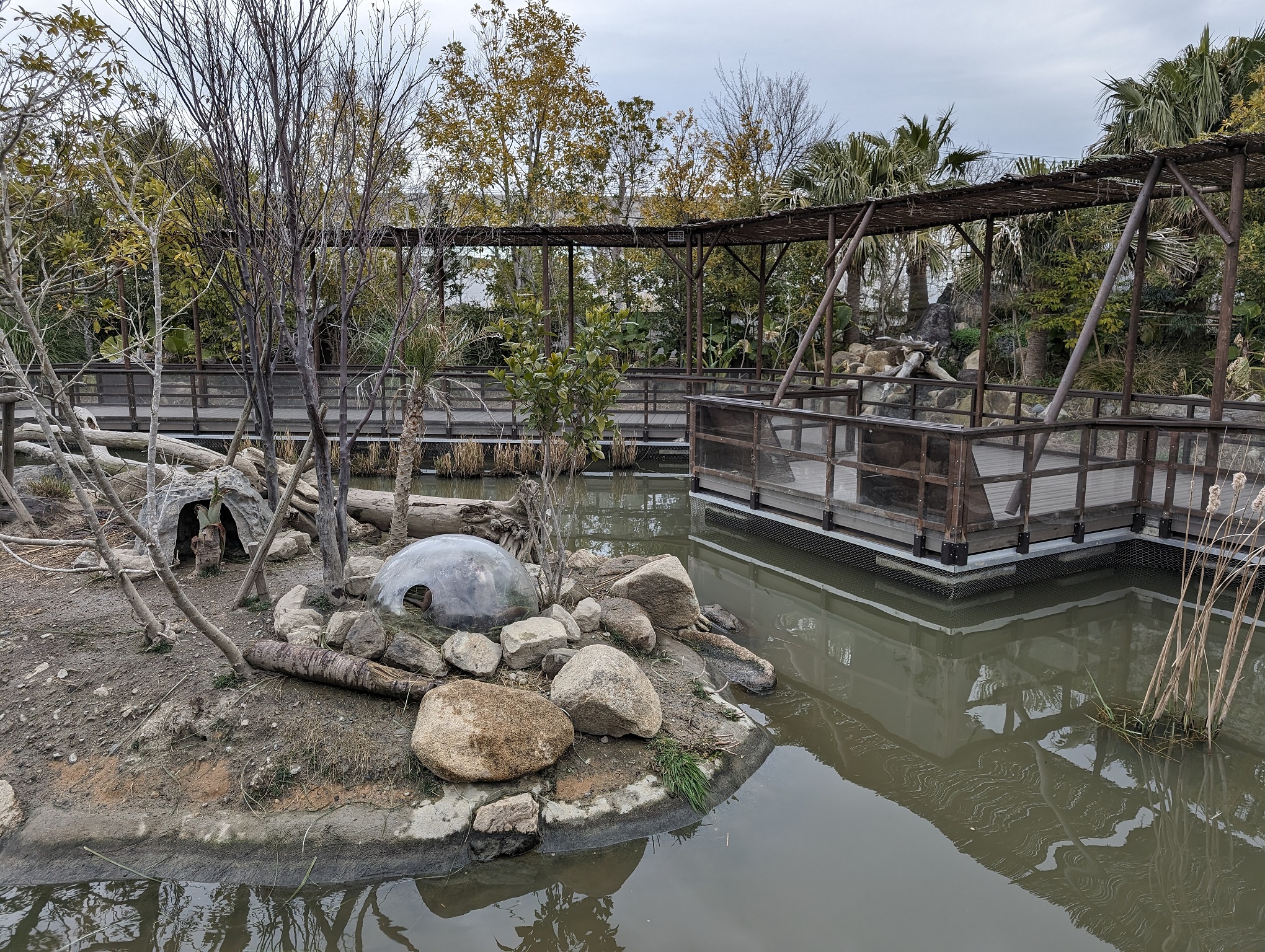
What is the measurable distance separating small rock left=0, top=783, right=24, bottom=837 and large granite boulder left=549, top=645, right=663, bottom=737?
2497mm

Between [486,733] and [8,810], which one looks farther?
[486,733]

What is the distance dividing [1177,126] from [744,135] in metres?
10.0

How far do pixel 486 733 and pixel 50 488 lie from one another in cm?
617

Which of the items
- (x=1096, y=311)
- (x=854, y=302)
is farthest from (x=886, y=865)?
(x=854, y=302)

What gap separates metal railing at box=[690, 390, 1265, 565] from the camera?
734cm

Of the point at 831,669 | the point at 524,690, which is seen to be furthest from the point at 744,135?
the point at 524,690

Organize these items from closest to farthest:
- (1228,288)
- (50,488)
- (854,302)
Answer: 1. (1228,288)
2. (50,488)
3. (854,302)

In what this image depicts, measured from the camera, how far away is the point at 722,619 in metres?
7.23

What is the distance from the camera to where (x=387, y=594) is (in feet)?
17.5

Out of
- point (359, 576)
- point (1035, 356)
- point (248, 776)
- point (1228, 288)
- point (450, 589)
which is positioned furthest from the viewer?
point (1035, 356)

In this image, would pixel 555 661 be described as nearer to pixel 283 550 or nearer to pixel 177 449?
pixel 283 550

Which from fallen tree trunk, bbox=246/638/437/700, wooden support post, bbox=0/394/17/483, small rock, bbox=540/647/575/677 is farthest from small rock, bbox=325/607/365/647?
wooden support post, bbox=0/394/17/483

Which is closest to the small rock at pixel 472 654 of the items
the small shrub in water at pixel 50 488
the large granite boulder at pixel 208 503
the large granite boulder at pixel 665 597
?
the large granite boulder at pixel 665 597

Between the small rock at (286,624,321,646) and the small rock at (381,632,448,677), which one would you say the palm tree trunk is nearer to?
the small rock at (286,624,321,646)
